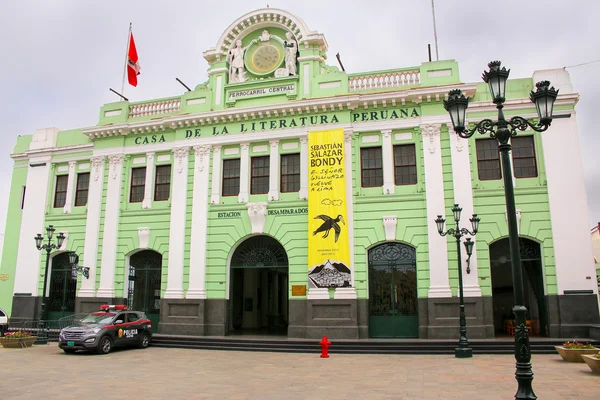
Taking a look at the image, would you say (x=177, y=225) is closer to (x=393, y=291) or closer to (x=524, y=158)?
(x=393, y=291)

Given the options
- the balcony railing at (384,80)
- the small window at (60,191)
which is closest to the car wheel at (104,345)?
the small window at (60,191)

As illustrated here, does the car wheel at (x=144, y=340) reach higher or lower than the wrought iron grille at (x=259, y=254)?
lower

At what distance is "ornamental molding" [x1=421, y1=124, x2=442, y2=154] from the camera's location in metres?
19.9

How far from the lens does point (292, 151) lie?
70.4ft

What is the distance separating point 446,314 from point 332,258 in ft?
16.0

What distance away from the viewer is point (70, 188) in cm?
2461

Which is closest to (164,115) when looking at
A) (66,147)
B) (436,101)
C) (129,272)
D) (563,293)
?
(66,147)

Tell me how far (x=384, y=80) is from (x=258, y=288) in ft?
41.8

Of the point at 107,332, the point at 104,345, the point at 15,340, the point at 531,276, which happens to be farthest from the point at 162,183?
the point at 531,276

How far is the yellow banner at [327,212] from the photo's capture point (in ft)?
63.9

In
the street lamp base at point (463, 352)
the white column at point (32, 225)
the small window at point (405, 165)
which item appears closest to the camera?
the street lamp base at point (463, 352)

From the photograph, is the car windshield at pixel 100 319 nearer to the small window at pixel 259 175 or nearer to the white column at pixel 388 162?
the small window at pixel 259 175

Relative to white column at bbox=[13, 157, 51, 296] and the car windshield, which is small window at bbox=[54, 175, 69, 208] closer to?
white column at bbox=[13, 157, 51, 296]

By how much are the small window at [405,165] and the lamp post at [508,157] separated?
11.0 meters
